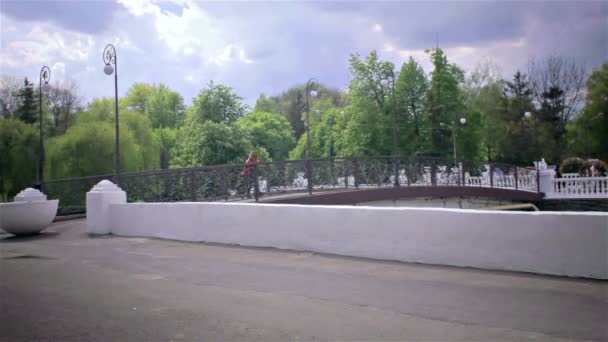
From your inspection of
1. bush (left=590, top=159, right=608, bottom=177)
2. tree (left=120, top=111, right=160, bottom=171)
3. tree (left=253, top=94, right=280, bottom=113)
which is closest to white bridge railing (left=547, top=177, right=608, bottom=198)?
bush (left=590, top=159, right=608, bottom=177)

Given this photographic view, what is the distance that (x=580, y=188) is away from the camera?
37.6 metres

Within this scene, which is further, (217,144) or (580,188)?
(217,144)

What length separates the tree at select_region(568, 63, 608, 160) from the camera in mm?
53375

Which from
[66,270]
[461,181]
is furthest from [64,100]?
[66,270]

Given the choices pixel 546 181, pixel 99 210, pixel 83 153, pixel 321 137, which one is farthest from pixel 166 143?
pixel 99 210

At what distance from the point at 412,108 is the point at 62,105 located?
117ft

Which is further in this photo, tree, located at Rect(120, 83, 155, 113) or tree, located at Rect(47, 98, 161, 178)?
tree, located at Rect(120, 83, 155, 113)

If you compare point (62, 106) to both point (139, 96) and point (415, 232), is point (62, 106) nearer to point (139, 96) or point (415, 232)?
point (139, 96)

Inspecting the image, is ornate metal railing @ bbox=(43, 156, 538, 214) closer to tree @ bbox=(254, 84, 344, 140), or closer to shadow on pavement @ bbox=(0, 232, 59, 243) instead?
shadow on pavement @ bbox=(0, 232, 59, 243)

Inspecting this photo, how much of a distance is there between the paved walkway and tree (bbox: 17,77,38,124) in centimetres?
5235

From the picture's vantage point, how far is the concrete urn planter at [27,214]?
13258 millimetres

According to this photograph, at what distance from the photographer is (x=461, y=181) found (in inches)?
1112

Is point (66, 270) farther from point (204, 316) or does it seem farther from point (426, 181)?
point (426, 181)

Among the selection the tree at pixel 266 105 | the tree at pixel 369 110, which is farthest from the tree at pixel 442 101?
the tree at pixel 266 105
